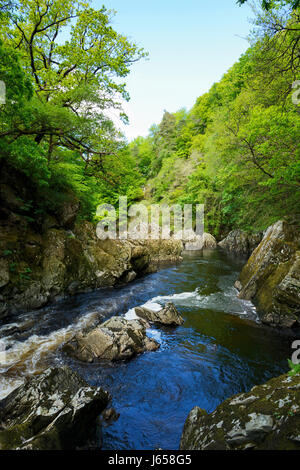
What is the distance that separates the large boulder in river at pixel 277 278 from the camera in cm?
722

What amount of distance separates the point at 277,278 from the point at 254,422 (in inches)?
248

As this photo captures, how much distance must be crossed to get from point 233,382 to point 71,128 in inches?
342

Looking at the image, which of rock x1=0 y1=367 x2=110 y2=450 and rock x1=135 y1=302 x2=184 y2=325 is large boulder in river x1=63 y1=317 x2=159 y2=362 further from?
rock x1=0 y1=367 x2=110 y2=450

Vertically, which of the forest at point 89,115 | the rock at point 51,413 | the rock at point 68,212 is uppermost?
the forest at point 89,115

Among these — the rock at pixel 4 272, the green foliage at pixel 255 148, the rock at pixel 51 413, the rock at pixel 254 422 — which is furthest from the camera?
the rock at pixel 4 272

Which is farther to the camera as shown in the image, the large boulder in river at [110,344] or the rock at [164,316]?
the rock at [164,316]

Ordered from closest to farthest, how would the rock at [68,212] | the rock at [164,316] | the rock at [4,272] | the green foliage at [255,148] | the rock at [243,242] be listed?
the green foliage at [255,148], the rock at [4,272], the rock at [164,316], the rock at [68,212], the rock at [243,242]

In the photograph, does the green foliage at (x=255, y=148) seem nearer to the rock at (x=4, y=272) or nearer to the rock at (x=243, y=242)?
the rock at (x=243, y=242)

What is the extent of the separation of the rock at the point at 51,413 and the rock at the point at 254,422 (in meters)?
1.42

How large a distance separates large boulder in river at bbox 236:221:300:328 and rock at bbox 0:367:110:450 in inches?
239

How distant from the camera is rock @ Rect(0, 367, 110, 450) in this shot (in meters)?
2.80

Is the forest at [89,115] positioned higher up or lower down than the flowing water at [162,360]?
higher up

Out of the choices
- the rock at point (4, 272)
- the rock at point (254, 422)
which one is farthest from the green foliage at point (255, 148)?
the rock at point (4, 272)

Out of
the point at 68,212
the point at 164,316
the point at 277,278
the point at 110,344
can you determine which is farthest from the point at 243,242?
the point at 110,344
